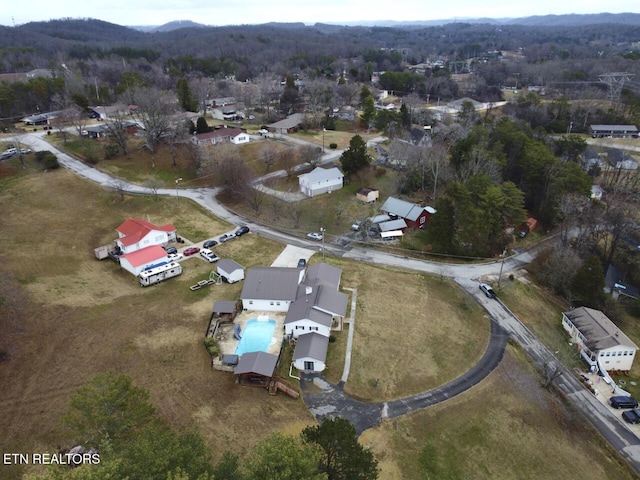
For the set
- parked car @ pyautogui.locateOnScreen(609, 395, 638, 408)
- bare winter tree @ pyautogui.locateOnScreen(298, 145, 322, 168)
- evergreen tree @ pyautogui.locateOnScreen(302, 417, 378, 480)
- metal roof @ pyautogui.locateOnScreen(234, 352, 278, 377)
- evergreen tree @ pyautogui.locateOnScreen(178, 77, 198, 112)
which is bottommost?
parked car @ pyautogui.locateOnScreen(609, 395, 638, 408)

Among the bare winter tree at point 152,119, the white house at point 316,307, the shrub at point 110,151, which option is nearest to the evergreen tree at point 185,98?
the bare winter tree at point 152,119

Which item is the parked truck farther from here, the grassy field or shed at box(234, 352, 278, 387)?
shed at box(234, 352, 278, 387)

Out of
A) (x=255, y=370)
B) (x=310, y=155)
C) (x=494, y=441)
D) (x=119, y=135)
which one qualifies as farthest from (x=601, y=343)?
(x=119, y=135)

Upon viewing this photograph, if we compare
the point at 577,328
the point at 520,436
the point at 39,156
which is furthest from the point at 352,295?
the point at 39,156

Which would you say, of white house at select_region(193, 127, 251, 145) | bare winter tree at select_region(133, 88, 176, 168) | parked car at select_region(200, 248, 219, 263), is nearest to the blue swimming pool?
parked car at select_region(200, 248, 219, 263)

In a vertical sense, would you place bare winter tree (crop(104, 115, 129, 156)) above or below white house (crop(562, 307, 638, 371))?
above

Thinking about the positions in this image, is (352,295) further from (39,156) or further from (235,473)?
(39,156)

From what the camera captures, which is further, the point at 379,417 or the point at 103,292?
the point at 103,292
